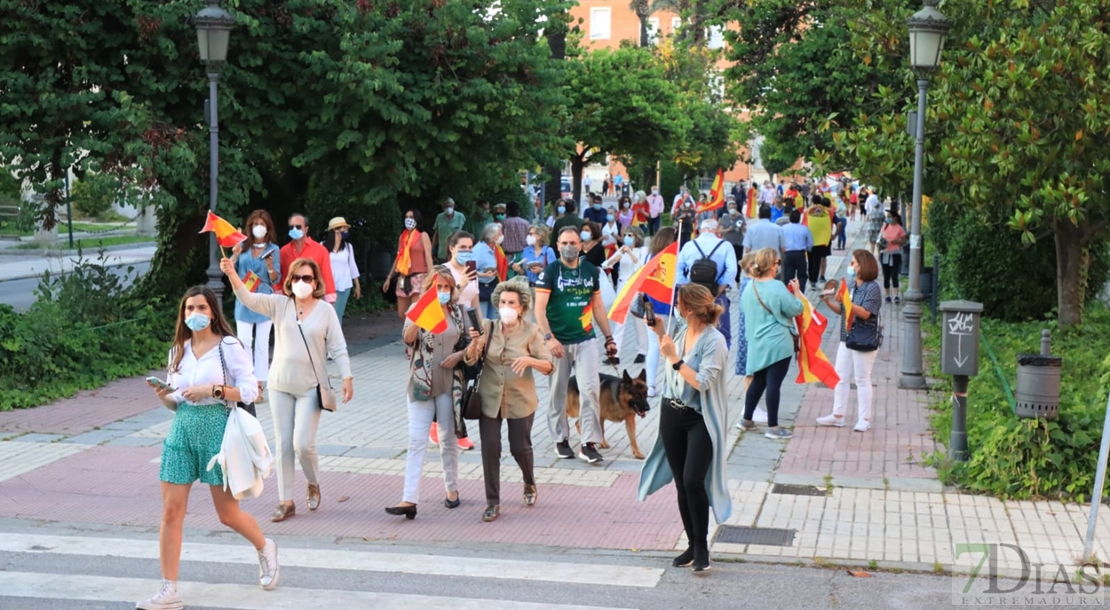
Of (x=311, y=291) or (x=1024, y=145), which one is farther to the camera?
(x=1024, y=145)

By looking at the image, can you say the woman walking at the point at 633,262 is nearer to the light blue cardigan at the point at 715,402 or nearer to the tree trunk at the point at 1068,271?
the tree trunk at the point at 1068,271

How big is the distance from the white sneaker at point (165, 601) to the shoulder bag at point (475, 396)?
2.54m

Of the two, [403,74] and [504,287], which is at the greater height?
[403,74]

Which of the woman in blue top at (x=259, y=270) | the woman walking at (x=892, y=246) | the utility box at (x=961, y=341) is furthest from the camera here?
the woman walking at (x=892, y=246)

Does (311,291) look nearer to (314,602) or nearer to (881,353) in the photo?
(314,602)

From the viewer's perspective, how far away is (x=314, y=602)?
6984mm

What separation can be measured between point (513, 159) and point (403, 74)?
2266 mm

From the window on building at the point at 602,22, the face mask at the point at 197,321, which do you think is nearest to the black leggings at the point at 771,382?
the face mask at the point at 197,321

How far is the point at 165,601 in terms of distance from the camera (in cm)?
673

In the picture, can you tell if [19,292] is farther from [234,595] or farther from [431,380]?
[234,595]

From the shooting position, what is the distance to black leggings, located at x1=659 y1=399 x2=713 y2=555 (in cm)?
746

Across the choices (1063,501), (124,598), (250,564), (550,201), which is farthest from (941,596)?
(550,201)

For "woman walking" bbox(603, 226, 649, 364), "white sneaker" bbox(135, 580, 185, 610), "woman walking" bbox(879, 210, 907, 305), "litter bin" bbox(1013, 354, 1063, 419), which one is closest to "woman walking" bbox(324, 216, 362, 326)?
"woman walking" bbox(603, 226, 649, 364)

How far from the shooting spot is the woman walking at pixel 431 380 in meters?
8.74
